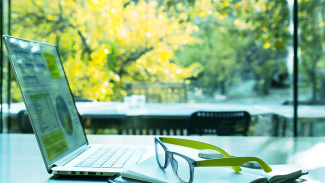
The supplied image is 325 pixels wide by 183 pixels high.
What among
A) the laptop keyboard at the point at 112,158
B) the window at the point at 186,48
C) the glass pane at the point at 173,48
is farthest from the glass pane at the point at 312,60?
the laptop keyboard at the point at 112,158

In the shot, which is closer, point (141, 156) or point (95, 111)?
point (141, 156)

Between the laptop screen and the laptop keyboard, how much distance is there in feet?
0.18

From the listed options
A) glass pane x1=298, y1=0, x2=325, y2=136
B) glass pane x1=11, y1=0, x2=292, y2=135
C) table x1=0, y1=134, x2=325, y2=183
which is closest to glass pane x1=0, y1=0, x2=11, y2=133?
glass pane x1=11, y1=0, x2=292, y2=135

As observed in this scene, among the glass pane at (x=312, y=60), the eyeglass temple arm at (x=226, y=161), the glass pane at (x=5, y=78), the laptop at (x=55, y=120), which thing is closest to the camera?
the eyeglass temple arm at (x=226, y=161)

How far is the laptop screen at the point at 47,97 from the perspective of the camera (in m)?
0.69

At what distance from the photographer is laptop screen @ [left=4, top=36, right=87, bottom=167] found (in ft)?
2.25

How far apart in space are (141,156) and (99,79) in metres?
2.98

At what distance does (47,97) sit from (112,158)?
0.19 meters

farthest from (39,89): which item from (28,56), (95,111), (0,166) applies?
(95,111)

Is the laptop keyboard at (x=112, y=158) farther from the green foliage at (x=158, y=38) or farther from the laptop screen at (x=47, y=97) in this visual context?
the green foliage at (x=158, y=38)

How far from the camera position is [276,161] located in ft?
2.62

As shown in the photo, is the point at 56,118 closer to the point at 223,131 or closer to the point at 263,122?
the point at 223,131

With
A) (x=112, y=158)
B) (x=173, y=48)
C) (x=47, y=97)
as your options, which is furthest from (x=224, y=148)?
(x=173, y=48)

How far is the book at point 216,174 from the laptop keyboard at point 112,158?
0.28 feet
